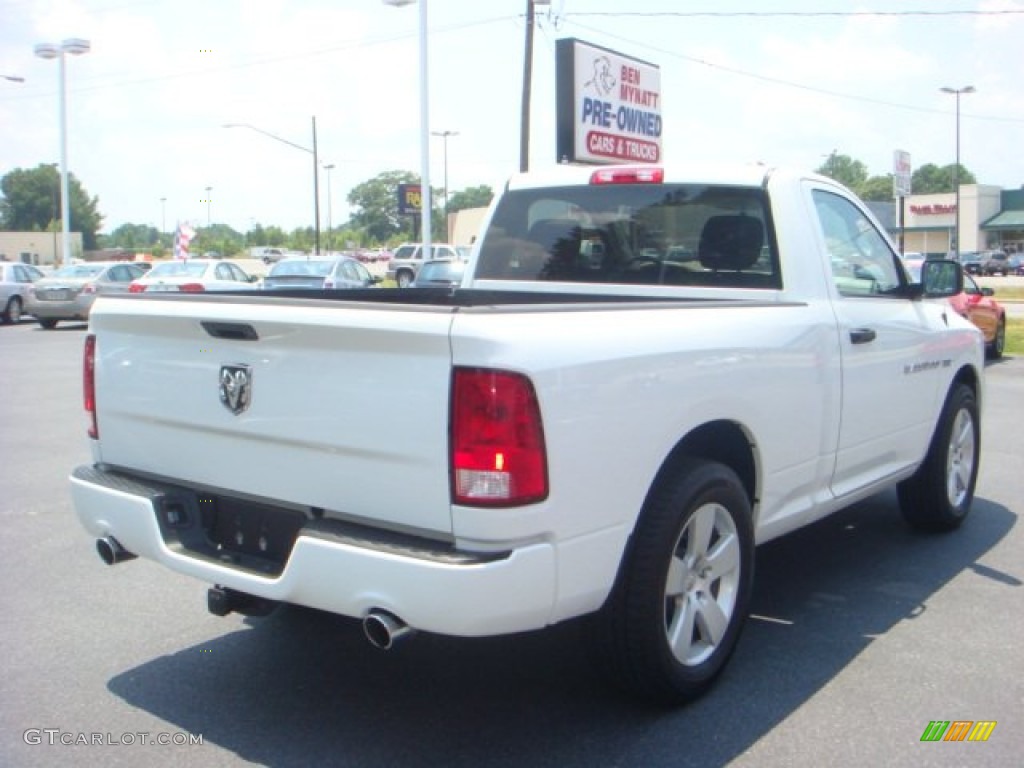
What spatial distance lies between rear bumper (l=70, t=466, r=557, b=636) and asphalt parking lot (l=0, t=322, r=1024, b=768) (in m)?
0.63

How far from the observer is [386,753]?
3.45 m

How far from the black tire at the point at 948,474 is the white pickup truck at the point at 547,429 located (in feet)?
2.66

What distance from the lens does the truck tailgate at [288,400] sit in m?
3.02

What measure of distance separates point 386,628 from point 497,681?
3.78 ft

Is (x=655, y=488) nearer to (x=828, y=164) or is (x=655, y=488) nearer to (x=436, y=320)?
(x=436, y=320)

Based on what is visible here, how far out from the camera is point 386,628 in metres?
3.04


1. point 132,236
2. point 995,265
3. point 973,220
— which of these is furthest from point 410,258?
point 132,236

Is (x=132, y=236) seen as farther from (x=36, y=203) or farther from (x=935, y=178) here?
(x=935, y=178)

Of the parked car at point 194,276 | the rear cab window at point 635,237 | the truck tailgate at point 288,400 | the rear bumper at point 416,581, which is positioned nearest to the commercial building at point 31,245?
the parked car at point 194,276

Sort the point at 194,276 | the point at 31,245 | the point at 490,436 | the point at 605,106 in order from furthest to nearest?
the point at 31,245 < the point at 194,276 < the point at 605,106 < the point at 490,436

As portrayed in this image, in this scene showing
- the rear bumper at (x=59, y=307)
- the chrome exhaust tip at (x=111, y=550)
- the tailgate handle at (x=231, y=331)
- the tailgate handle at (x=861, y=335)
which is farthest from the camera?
the rear bumper at (x=59, y=307)

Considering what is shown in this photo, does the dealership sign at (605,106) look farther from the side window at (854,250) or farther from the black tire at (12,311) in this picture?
the black tire at (12,311)

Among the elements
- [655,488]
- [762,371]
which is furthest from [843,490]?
[655,488]

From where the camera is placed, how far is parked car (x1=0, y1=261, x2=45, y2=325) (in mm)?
25953
